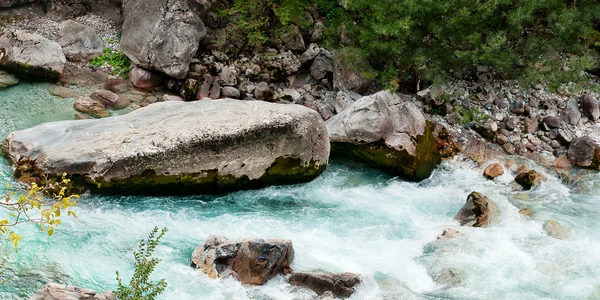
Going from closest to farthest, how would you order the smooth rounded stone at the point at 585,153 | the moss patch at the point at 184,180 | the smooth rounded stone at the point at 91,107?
1. the moss patch at the point at 184,180
2. the smooth rounded stone at the point at 585,153
3. the smooth rounded stone at the point at 91,107

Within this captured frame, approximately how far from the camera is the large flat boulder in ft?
37.3

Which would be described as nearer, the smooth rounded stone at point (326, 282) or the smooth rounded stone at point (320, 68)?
the smooth rounded stone at point (326, 282)

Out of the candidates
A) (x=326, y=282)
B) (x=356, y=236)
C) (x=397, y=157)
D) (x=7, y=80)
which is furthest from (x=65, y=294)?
(x=7, y=80)

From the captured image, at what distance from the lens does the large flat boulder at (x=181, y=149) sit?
11.4 m

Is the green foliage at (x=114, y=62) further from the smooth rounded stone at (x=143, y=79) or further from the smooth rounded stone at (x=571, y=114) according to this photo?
the smooth rounded stone at (x=571, y=114)

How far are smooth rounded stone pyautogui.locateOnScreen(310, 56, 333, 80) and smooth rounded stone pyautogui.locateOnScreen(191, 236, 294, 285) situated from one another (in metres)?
8.08

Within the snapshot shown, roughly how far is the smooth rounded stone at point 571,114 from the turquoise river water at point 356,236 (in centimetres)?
254

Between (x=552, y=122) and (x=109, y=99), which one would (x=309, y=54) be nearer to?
(x=109, y=99)

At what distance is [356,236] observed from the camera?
11.3 meters

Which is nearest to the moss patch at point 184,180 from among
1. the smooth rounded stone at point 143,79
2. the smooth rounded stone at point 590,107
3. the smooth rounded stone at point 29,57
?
the smooth rounded stone at point 29,57

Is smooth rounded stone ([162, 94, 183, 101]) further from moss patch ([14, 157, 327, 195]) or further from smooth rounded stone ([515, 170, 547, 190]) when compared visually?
smooth rounded stone ([515, 170, 547, 190])

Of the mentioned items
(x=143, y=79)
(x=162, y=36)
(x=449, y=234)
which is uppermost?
(x=162, y=36)

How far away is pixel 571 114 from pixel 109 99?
1244 centimetres

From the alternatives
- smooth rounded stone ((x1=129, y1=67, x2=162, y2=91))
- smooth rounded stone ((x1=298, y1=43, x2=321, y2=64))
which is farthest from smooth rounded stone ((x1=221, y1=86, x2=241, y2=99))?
smooth rounded stone ((x1=298, y1=43, x2=321, y2=64))
